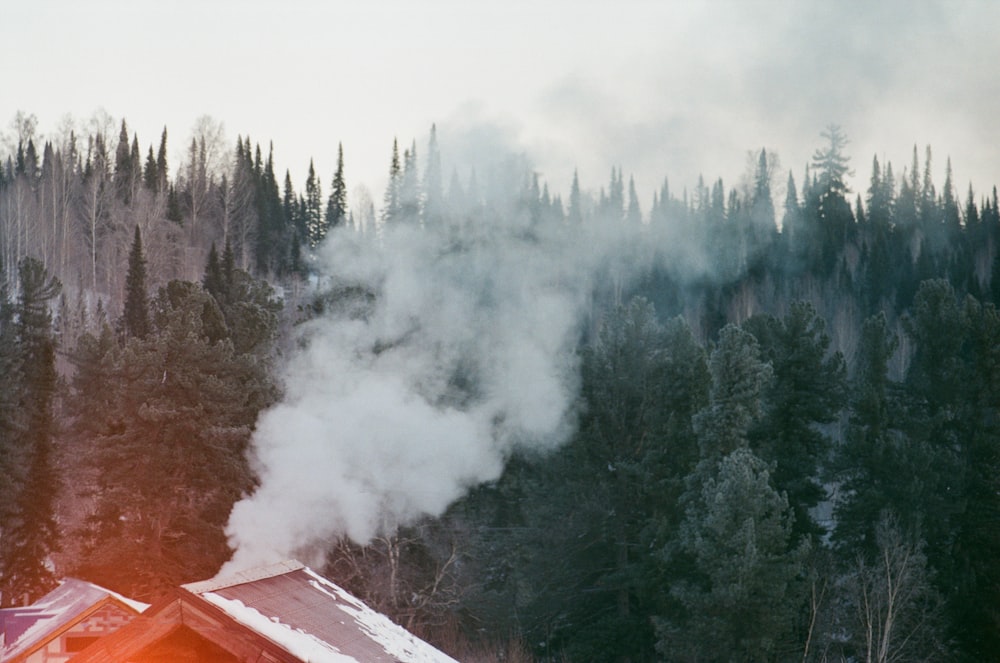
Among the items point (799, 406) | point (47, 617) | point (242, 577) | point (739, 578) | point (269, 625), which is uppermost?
point (799, 406)

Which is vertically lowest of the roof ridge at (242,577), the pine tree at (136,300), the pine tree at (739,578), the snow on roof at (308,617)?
the pine tree at (739,578)

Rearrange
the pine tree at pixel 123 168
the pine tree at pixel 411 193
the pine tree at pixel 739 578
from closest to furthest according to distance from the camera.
→ 1. the pine tree at pixel 739 578
2. the pine tree at pixel 411 193
3. the pine tree at pixel 123 168

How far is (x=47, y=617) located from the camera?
20.6m

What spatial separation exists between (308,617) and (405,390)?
16.2 meters

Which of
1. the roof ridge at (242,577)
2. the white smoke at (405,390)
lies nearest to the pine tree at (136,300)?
the white smoke at (405,390)

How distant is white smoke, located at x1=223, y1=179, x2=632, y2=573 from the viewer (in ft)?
84.3

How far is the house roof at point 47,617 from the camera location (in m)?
19.6

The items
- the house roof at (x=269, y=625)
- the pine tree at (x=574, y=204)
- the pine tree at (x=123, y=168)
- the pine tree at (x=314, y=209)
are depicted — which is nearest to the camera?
the house roof at (x=269, y=625)

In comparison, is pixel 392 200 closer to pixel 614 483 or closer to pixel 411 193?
pixel 411 193

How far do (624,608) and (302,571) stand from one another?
18.2 metres

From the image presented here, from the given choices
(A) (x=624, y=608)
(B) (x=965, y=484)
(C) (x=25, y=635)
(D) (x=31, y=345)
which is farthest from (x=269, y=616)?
(D) (x=31, y=345)

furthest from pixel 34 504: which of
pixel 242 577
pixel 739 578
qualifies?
pixel 242 577

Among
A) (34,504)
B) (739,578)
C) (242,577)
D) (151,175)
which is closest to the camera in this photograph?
(242,577)

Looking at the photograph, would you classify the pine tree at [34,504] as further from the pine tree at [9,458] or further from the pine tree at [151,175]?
the pine tree at [151,175]
